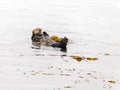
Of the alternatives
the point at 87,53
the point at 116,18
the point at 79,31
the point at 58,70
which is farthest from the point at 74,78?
the point at 116,18

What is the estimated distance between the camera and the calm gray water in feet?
203

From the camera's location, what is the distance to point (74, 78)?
45531mm

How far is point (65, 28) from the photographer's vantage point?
85062 mm

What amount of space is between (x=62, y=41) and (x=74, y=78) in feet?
55.4

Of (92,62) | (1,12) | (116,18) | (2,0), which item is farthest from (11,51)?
(2,0)

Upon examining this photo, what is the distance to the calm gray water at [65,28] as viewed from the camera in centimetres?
6174

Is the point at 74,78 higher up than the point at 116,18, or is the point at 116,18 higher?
the point at 116,18

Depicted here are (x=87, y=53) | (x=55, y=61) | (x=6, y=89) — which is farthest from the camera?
(x=87, y=53)

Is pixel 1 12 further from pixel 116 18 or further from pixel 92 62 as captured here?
pixel 92 62

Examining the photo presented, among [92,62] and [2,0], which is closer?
[92,62]

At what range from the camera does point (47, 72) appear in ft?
158

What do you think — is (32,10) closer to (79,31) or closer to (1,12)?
(1,12)

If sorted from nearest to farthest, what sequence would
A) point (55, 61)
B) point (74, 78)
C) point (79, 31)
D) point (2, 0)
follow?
point (74, 78)
point (55, 61)
point (79, 31)
point (2, 0)

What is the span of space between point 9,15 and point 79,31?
32507 millimetres
